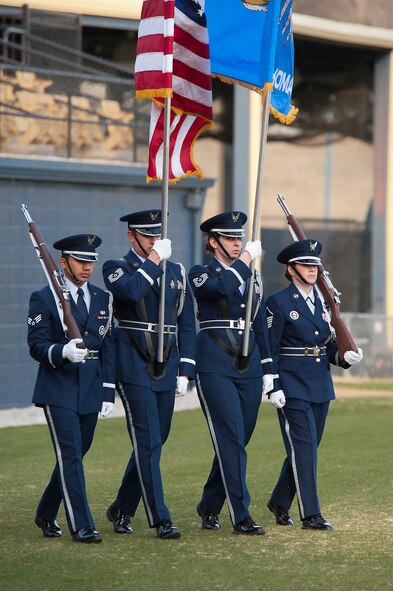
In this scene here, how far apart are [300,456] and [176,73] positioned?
272 cm

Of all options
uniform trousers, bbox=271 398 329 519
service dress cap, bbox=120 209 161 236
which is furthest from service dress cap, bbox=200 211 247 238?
uniform trousers, bbox=271 398 329 519

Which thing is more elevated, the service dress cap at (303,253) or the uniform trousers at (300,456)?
the service dress cap at (303,253)

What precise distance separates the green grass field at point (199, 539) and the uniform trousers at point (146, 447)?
206mm

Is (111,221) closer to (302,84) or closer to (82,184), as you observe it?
(82,184)

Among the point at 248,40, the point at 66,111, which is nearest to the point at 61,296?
the point at 248,40

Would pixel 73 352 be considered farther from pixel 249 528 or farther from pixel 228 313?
pixel 249 528

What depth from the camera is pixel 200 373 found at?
8.24m

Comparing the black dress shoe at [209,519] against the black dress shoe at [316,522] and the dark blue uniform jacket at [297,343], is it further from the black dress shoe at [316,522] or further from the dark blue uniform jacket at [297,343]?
the dark blue uniform jacket at [297,343]

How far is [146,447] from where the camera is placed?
794 cm

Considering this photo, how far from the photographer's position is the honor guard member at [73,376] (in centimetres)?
773

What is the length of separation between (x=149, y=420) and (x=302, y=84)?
65.5 feet

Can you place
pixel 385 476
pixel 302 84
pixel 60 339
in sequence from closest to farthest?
pixel 60 339 → pixel 385 476 → pixel 302 84

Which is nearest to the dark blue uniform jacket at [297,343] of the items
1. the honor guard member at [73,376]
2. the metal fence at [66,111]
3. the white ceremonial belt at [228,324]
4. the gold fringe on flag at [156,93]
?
the white ceremonial belt at [228,324]

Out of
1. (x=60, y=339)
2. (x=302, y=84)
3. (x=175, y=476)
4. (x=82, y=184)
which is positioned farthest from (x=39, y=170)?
(x=302, y=84)
